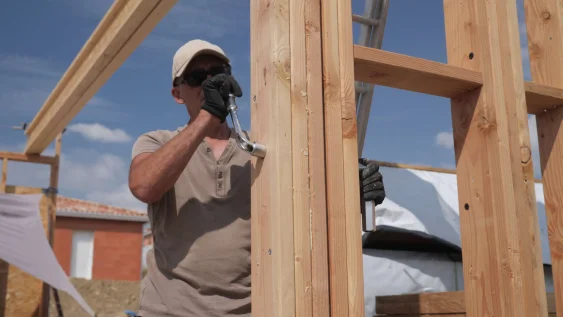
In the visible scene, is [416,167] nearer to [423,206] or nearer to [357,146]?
[423,206]

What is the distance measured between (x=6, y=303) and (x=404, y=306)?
627 centimetres

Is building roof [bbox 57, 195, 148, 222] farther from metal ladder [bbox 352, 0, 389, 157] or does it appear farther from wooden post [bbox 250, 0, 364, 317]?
wooden post [bbox 250, 0, 364, 317]

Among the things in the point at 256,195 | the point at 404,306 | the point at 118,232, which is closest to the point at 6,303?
the point at 404,306

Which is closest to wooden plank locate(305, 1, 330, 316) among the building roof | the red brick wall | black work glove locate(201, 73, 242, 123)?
black work glove locate(201, 73, 242, 123)

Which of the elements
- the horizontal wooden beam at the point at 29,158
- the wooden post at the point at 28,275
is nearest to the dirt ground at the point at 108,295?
the wooden post at the point at 28,275

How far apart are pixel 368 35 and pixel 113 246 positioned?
831 inches

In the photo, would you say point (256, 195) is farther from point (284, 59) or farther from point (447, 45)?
point (447, 45)

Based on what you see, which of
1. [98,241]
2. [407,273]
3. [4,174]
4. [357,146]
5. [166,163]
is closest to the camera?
[357,146]

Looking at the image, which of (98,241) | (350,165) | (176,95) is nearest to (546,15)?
(350,165)

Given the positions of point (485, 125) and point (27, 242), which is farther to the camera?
point (27, 242)

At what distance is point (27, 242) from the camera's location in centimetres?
711

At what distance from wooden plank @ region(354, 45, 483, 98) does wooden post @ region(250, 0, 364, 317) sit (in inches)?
3.1

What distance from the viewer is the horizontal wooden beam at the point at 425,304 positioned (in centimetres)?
268

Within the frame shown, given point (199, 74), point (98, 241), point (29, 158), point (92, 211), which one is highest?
point (92, 211)
